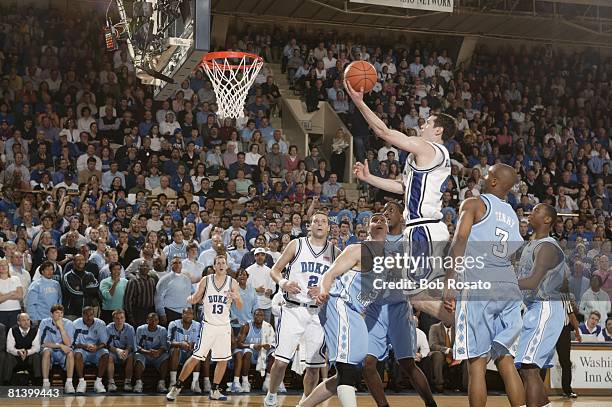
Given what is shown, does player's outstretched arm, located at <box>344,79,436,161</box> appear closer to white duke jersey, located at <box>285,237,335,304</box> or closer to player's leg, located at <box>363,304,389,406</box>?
player's leg, located at <box>363,304,389,406</box>

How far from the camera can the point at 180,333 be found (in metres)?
10.8

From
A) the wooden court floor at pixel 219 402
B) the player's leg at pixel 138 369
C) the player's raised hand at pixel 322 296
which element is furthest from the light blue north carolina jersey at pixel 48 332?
the player's raised hand at pixel 322 296

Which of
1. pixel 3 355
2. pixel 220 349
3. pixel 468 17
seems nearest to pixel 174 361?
pixel 220 349

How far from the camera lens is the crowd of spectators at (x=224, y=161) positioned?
11117 mm

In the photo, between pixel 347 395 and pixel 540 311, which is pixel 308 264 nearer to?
pixel 347 395

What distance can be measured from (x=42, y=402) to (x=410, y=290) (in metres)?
4.78

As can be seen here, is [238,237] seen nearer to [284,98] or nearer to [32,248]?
[32,248]

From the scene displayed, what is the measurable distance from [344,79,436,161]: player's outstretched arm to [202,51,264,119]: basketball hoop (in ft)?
17.2

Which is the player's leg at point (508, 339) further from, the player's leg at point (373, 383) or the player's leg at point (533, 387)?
the player's leg at point (373, 383)

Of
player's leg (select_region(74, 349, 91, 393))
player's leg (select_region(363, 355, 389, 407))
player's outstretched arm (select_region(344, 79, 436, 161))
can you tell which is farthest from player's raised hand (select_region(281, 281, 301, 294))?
player's leg (select_region(74, 349, 91, 393))

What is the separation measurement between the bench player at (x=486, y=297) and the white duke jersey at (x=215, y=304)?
4.77 m

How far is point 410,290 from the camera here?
6656mm

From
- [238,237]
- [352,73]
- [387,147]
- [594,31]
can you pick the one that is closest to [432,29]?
[594,31]

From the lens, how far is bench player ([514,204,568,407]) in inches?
247
